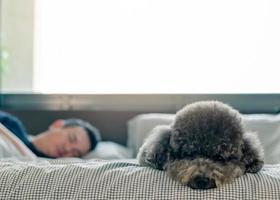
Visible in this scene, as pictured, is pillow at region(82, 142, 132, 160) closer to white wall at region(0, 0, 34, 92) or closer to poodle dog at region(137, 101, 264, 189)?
white wall at region(0, 0, 34, 92)

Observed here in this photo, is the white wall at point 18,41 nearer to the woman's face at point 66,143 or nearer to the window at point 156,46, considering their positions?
the window at point 156,46

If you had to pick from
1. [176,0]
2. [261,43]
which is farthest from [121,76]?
[261,43]

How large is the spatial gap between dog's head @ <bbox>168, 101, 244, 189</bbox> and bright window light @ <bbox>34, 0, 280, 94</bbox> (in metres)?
1.46

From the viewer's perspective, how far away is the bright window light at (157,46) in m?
2.58

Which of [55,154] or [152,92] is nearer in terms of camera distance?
[55,154]

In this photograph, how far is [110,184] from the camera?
104 centimetres

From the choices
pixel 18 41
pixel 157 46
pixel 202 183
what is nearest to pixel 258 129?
pixel 157 46

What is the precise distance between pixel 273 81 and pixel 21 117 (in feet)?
4.67

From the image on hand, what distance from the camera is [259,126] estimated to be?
2152 mm

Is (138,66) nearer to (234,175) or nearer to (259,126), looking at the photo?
(259,126)

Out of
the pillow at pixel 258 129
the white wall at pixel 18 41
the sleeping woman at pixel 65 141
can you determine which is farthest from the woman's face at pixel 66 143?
the white wall at pixel 18 41

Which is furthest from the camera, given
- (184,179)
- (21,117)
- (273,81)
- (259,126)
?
(21,117)

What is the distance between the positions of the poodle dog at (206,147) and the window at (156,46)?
4.76ft

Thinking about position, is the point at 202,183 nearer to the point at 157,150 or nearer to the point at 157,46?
the point at 157,150
